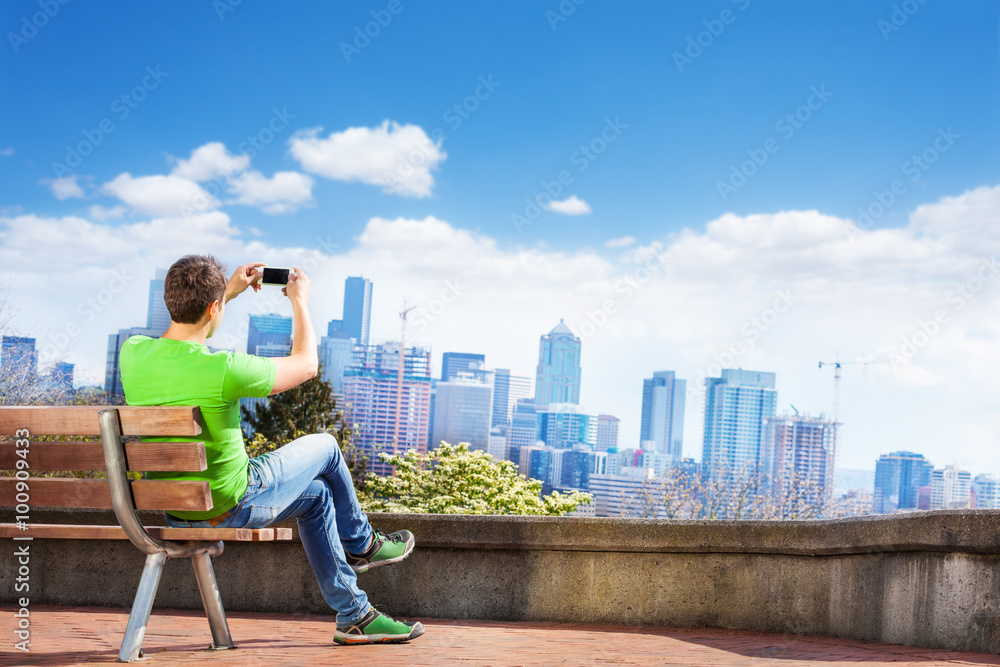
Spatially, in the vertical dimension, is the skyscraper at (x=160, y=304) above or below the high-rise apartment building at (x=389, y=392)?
above

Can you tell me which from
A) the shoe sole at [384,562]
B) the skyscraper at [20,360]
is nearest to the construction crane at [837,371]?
the skyscraper at [20,360]

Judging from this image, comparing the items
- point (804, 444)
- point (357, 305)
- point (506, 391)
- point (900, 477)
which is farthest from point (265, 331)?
point (506, 391)

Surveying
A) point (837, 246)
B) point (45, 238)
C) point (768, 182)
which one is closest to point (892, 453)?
point (768, 182)

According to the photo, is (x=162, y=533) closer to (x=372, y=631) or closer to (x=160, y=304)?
(x=372, y=631)

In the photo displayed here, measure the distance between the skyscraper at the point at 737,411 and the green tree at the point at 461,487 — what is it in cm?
10074

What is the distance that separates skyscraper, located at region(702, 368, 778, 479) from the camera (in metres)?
120

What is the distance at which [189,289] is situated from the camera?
108 inches

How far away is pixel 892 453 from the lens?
102 m

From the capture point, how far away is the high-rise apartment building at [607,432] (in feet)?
438

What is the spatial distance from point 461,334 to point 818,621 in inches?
6339

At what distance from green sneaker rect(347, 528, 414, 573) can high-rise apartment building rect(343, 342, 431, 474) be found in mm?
86168

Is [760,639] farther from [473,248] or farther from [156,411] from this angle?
[473,248]

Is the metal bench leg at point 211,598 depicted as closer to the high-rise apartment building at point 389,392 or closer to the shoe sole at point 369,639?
the shoe sole at point 369,639

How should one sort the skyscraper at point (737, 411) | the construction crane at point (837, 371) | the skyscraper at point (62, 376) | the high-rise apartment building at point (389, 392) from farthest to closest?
the construction crane at point (837, 371), the skyscraper at point (737, 411), the high-rise apartment building at point (389, 392), the skyscraper at point (62, 376)
